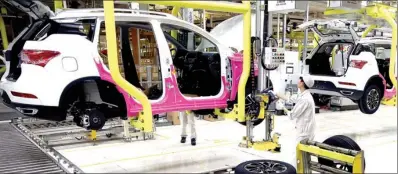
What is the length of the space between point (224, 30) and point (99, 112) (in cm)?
583

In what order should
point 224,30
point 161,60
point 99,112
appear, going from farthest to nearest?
point 224,30, point 161,60, point 99,112

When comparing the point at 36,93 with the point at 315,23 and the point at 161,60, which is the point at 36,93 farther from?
the point at 315,23

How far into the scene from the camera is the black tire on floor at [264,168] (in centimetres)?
387

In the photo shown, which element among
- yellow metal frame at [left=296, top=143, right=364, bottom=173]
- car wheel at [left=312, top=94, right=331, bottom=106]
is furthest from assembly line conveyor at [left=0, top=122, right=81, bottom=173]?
car wheel at [left=312, top=94, right=331, bottom=106]

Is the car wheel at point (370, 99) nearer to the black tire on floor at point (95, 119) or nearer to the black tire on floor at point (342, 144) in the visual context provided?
the black tire on floor at point (342, 144)

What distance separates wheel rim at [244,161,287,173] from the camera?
3.91 meters

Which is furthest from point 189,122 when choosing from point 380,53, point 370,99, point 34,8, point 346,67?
point 380,53

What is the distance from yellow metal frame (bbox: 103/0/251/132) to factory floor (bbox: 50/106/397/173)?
36.6 inches

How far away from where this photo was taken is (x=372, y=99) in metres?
7.40

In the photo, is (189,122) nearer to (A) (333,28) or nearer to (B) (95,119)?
(B) (95,119)

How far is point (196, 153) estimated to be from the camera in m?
5.67

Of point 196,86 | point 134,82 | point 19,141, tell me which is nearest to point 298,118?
point 196,86

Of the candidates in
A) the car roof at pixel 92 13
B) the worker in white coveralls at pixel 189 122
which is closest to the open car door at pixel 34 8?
the car roof at pixel 92 13

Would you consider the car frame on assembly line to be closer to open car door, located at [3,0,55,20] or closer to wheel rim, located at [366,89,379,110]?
open car door, located at [3,0,55,20]
